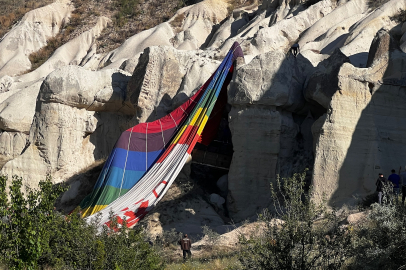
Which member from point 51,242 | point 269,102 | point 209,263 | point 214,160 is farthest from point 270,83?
point 51,242

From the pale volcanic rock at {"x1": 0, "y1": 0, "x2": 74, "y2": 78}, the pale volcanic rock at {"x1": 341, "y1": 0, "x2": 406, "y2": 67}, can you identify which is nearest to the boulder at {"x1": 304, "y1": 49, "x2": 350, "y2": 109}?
the pale volcanic rock at {"x1": 341, "y1": 0, "x2": 406, "y2": 67}

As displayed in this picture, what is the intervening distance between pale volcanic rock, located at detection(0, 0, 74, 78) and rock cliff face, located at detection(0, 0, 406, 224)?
17.7 feet

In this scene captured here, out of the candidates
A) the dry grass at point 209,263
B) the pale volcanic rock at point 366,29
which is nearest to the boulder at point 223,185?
the pale volcanic rock at point 366,29

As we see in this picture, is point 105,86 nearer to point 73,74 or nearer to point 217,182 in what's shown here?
point 73,74

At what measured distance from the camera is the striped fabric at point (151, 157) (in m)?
19.2

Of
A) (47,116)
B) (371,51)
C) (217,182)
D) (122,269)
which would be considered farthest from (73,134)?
(122,269)

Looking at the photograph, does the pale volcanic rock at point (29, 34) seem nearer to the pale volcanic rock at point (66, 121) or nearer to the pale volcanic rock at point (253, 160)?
the pale volcanic rock at point (66, 121)

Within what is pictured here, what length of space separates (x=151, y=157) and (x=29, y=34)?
76.4 feet

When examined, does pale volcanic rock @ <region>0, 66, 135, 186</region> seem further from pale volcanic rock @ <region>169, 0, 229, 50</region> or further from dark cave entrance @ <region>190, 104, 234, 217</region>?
pale volcanic rock @ <region>169, 0, 229, 50</region>

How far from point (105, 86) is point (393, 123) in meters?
10.0

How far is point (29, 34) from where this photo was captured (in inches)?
1626

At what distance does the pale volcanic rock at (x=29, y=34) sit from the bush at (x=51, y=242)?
86.6ft

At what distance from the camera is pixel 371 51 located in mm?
18734

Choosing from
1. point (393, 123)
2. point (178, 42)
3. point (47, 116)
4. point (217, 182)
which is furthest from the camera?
point (178, 42)
